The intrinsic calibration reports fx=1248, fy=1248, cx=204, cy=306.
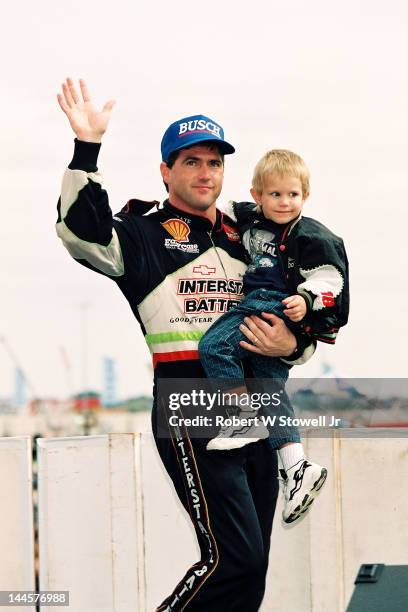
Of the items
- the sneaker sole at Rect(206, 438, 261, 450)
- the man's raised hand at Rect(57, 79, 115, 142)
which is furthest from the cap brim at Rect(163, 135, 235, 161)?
the sneaker sole at Rect(206, 438, 261, 450)

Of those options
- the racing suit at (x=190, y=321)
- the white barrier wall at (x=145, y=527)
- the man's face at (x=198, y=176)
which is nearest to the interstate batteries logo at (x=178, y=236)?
the racing suit at (x=190, y=321)

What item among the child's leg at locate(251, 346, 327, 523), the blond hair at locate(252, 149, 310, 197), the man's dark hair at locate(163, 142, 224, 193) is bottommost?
the child's leg at locate(251, 346, 327, 523)

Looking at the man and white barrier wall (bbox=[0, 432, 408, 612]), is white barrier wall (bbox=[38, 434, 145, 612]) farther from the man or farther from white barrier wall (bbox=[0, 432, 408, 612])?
the man

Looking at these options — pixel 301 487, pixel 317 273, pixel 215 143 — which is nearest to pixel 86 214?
pixel 215 143

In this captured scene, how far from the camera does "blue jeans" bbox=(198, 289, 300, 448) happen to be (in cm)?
545

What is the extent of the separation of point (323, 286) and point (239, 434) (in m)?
0.75

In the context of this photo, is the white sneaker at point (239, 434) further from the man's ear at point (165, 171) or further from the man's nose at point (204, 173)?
the man's ear at point (165, 171)

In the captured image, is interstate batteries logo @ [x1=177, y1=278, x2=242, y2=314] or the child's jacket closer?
the child's jacket

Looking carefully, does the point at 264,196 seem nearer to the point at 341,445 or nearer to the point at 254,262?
the point at 254,262

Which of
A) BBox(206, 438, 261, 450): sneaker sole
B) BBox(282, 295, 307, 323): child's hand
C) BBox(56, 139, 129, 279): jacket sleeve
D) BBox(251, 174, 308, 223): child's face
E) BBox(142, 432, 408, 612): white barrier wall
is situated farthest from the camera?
BBox(142, 432, 408, 612): white barrier wall

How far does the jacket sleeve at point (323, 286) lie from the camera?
Answer: 18.0 feet

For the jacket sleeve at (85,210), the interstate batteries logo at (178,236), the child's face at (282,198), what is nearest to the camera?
the jacket sleeve at (85,210)

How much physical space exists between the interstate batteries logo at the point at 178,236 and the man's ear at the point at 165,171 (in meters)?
0.23

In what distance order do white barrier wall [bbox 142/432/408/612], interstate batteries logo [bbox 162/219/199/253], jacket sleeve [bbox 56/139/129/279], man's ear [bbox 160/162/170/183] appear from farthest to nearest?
1. white barrier wall [bbox 142/432/408/612]
2. man's ear [bbox 160/162/170/183]
3. interstate batteries logo [bbox 162/219/199/253]
4. jacket sleeve [bbox 56/139/129/279]
